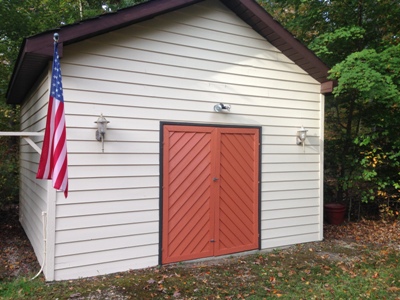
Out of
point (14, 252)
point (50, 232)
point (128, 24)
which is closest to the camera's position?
point (50, 232)

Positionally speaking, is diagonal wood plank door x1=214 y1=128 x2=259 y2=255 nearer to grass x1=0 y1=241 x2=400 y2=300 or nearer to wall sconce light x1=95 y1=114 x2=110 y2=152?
grass x1=0 y1=241 x2=400 y2=300

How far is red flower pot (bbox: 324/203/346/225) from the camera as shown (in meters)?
7.39

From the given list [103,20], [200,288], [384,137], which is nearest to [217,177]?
[200,288]

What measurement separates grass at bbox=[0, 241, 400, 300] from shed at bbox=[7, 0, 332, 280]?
0.24m

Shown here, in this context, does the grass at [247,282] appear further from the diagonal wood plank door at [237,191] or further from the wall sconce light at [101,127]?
the wall sconce light at [101,127]

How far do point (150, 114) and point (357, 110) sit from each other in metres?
5.85

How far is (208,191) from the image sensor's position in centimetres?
509

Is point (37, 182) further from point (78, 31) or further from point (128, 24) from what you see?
point (128, 24)

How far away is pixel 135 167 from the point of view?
4.52 meters

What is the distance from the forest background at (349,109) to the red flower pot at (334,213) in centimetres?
52

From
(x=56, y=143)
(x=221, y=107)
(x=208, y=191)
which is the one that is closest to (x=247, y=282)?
(x=208, y=191)

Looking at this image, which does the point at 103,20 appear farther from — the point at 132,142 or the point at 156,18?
the point at 132,142

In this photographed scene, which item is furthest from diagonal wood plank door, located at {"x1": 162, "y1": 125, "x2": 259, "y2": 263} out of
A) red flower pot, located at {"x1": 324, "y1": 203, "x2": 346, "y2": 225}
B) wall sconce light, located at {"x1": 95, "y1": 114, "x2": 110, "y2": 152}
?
red flower pot, located at {"x1": 324, "y1": 203, "x2": 346, "y2": 225}

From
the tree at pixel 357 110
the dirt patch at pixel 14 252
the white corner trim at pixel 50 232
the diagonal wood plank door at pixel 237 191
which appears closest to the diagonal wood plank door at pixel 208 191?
the diagonal wood plank door at pixel 237 191
